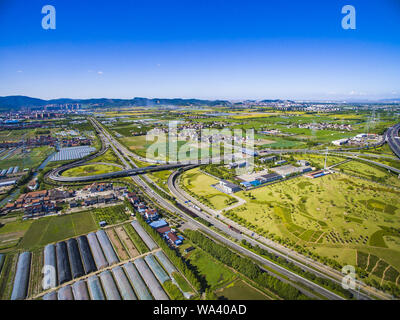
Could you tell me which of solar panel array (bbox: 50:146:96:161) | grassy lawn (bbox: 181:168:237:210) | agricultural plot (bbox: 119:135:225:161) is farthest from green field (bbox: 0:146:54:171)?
grassy lawn (bbox: 181:168:237:210)

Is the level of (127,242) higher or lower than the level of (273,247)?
higher

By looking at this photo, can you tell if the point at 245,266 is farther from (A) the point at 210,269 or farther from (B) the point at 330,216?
(B) the point at 330,216

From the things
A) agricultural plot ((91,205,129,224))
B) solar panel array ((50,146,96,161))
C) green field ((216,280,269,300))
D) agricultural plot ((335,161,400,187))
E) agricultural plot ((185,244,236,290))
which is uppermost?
solar panel array ((50,146,96,161))

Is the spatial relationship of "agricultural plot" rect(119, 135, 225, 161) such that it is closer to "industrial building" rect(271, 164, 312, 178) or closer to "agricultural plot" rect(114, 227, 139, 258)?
"industrial building" rect(271, 164, 312, 178)

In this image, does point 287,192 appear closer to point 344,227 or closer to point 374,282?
point 344,227

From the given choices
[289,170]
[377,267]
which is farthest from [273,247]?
[289,170]
